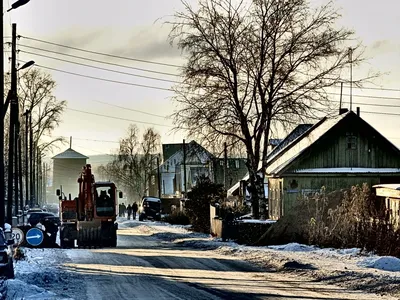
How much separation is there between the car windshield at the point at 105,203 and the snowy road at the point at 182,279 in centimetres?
841

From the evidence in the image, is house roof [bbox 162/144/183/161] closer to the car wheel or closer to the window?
the window

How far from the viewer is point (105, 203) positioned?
4131 centimetres

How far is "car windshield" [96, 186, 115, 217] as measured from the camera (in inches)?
1613

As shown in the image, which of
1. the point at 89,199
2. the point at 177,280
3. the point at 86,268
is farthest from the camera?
the point at 89,199

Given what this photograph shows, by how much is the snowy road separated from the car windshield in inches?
331

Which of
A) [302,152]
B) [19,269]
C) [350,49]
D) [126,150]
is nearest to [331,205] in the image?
[350,49]

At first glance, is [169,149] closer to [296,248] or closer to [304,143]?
[304,143]

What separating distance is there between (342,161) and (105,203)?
52.0 ft

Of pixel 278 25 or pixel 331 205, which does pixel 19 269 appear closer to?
pixel 331 205

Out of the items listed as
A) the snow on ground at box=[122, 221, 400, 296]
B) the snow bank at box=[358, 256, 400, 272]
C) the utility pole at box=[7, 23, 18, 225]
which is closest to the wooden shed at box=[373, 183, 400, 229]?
the snow on ground at box=[122, 221, 400, 296]

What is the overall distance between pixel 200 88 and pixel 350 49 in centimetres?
780

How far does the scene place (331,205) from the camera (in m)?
36.4

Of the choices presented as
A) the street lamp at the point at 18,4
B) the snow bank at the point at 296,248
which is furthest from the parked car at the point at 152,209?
the street lamp at the point at 18,4

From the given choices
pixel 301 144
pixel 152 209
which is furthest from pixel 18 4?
pixel 152 209
